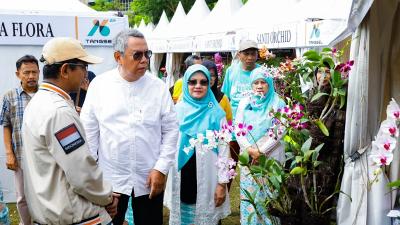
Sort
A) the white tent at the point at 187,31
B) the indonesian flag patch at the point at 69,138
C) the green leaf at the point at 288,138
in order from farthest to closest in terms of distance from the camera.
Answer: the white tent at the point at 187,31, the green leaf at the point at 288,138, the indonesian flag patch at the point at 69,138

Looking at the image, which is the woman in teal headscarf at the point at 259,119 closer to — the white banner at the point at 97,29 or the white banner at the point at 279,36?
the white banner at the point at 97,29

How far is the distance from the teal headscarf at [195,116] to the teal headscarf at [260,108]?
0.26 meters

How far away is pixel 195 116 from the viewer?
14.0 feet

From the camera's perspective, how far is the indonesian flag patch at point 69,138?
2398 mm

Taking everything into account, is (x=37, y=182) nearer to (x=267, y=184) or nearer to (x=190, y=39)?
(x=267, y=184)

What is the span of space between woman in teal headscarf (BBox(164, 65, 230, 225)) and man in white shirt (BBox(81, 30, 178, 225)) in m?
0.77

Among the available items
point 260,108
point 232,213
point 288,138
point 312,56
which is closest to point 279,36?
point 232,213

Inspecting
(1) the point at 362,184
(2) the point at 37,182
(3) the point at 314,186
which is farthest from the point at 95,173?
(1) the point at 362,184

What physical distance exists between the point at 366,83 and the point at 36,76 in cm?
316

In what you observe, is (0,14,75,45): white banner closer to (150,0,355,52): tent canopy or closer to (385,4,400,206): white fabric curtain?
(150,0,355,52): tent canopy

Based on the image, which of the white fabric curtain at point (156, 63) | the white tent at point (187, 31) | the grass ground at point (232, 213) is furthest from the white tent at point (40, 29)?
the white fabric curtain at point (156, 63)

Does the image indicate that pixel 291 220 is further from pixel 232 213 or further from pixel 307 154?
pixel 232 213

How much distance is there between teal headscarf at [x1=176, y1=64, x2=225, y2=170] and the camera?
4.24 meters

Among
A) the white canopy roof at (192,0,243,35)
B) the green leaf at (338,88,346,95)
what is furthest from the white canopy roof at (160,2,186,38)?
the green leaf at (338,88,346,95)
